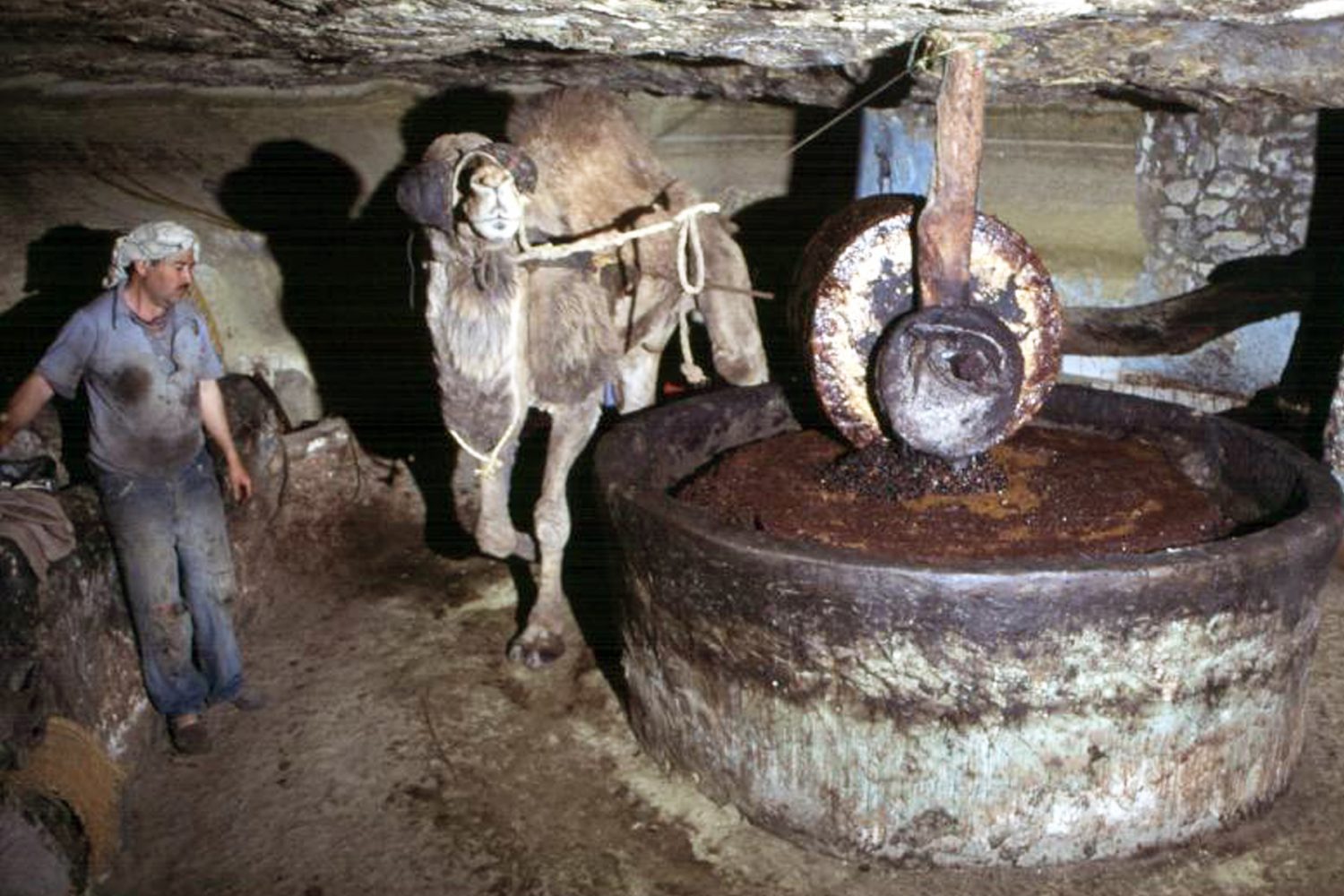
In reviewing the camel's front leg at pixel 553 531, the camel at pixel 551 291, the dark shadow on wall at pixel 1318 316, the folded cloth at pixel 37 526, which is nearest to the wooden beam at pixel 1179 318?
the dark shadow on wall at pixel 1318 316

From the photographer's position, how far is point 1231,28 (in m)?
4.36

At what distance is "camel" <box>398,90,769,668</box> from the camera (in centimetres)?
430

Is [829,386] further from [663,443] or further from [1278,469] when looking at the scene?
[1278,469]

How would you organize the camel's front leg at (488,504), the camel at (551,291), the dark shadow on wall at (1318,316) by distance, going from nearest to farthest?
the camel at (551,291) → the camel's front leg at (488,504) → the dark shadow on wall at (1318,316)

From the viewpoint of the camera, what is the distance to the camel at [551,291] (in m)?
4.30

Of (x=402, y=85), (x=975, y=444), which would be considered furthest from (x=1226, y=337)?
(x=402, y=85)

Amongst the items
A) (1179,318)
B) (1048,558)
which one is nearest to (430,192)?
(1048,558)

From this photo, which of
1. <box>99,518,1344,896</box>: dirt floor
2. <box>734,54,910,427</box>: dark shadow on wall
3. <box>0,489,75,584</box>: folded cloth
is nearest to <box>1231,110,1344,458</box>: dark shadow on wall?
<box>99,518,1344,896</box>: dirt floor

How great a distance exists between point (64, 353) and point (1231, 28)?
15.2 ft

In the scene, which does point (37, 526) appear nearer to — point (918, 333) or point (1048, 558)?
point (918, 333)

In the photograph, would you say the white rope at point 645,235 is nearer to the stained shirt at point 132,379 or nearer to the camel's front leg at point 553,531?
the camel's front leg at point 553,531

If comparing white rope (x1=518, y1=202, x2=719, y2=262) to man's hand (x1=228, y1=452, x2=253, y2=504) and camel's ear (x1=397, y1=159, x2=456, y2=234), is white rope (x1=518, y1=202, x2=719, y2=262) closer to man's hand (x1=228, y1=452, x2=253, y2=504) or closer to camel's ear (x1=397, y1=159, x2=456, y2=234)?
camel's ear (x1=397, y1=159, x2=456, y2=234)

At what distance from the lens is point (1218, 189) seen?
277 inches

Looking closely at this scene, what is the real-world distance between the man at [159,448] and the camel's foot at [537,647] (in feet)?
4.11
